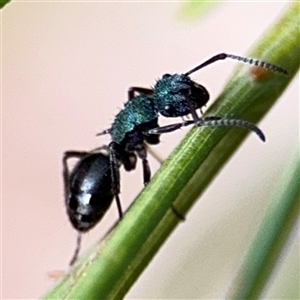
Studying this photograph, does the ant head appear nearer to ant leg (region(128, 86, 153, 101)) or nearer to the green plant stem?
ant leg (region(128, 86, 153, 101))

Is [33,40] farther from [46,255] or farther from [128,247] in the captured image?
[128,247]

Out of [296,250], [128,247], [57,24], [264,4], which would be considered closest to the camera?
[128,247]

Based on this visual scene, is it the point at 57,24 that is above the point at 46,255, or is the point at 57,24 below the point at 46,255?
above

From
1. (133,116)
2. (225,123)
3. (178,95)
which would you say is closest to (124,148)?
(133,116)

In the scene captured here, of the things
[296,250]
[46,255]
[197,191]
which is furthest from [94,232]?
[197,191]

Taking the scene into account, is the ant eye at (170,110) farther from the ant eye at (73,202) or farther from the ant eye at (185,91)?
the ant eye at (73,202)

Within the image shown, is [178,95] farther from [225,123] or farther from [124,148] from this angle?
[225,123]

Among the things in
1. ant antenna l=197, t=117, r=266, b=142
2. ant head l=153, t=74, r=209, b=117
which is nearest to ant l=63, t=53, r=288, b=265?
ant head l=153, t=74, r=209, b=117
